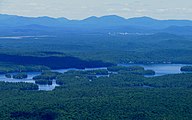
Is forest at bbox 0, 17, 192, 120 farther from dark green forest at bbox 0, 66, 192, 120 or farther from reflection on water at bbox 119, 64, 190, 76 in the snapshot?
reflection on water at bbox 119, 64, 190, 76

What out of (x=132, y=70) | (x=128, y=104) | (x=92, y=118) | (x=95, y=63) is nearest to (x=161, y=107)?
(x=128, y=104)

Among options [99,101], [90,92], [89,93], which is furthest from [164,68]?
[99,101]

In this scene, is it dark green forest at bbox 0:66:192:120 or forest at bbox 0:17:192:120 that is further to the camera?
forest at bbox 0:17:192:120

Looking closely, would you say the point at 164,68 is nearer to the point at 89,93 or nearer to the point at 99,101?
the point at 89,93

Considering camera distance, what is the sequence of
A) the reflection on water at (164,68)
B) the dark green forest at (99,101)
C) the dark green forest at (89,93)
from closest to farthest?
1. the dark green forest at (99,101)
2. the dark green forest at (89,93)
3. the reflection on water at (164,68)

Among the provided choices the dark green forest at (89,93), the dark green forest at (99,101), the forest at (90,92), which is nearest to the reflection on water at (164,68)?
the forest at (90,92)

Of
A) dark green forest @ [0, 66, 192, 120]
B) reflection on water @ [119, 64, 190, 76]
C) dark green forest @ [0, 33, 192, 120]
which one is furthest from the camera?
reflection on water @ [119, 64, 190, 76]

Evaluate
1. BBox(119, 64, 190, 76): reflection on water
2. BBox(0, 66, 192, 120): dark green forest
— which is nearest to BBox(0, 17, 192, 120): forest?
BBox(0, 66, 192, 120): dark green forest

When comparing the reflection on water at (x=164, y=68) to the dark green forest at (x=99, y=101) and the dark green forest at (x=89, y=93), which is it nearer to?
the dark green forest at (x=89, y=93)

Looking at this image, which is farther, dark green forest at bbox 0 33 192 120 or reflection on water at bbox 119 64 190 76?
reflection on water at bbox 119 64 190 76

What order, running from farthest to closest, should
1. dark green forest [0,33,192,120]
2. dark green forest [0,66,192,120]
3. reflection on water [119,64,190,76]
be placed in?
reflection on water [119,64,190,76], dark green forest [0,33,192,120], dark green forest [0,66,192,120]

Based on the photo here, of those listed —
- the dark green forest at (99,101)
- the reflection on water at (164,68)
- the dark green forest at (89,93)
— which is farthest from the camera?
the reflection on water at (164,68)
